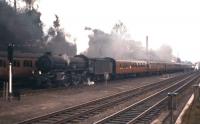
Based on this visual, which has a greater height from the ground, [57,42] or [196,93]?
[57,42]

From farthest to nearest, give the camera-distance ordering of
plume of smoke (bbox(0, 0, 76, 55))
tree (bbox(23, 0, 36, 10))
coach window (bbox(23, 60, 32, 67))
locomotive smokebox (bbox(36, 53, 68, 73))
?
tree (bbox(23, 0, 36, 10)) < plume of smoke (bbox(0, 0, 76, 55)) < locomotive smokebox (bbox(36, 53, 68, 73)) < coach window (bbox(23, 60, 32, 67))

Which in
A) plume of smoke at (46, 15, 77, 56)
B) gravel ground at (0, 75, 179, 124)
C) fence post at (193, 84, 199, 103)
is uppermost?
plume of smoke at (46, 15, 77, 56)

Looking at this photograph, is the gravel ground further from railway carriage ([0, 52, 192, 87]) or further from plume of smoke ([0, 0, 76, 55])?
plume of smoke ([0, 0, 76, 55])

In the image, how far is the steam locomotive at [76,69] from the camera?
29.5m

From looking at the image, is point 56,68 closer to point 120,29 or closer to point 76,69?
point 76,69

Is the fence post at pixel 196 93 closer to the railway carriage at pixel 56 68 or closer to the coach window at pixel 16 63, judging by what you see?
the railway carriage at pixel 56 68

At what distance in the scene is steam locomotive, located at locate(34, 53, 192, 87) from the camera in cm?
2947

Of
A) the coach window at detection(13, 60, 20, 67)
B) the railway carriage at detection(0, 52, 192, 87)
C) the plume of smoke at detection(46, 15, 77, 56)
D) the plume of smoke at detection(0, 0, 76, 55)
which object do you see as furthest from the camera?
the plume of smoke at detection(46, 15, 77, 56)

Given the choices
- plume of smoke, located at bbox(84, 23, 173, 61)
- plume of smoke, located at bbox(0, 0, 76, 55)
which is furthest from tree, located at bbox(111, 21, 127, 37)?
plume of smoke, located at bbox(0, 0, 76, 55)

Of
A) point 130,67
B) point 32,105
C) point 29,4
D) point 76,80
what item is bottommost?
point 32,105

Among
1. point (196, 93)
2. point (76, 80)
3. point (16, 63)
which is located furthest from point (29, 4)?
point (196, 93)

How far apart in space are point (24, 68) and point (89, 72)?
10175 mm

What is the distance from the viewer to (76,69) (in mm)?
34312

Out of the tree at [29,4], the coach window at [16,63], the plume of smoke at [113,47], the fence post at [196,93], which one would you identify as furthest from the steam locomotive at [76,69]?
the plume of smoke at [113,47]
